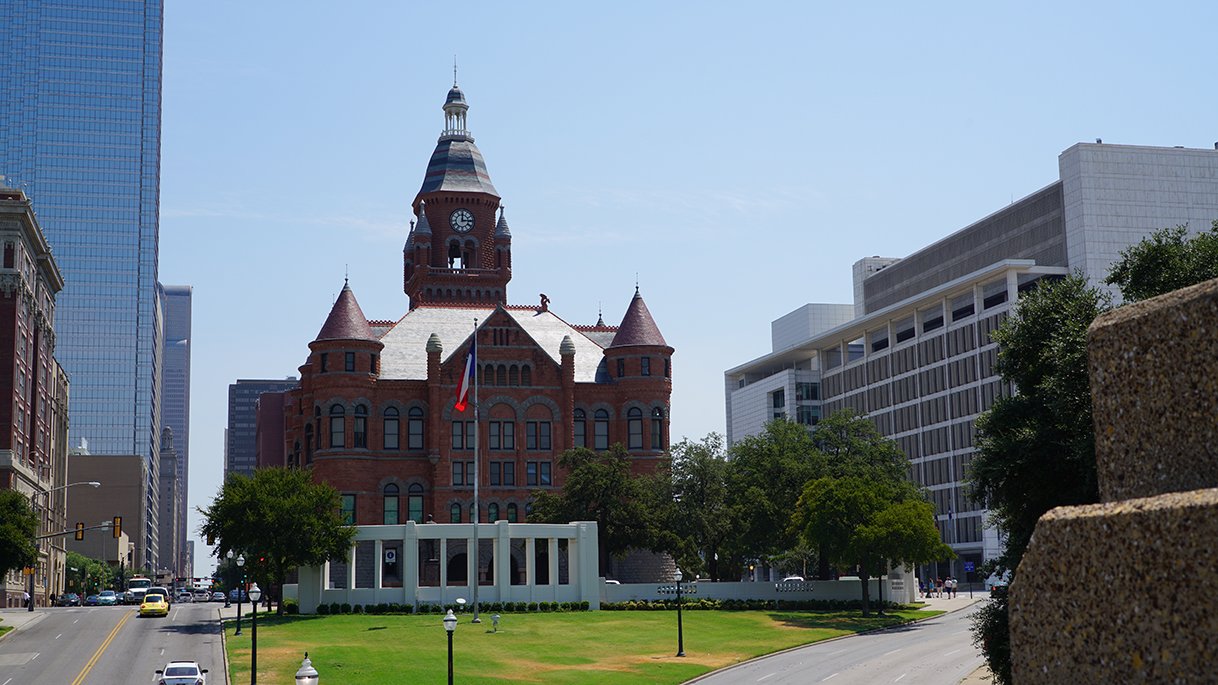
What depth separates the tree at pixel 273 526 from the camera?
67000 millimetres

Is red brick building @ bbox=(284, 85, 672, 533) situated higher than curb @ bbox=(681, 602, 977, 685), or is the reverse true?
red brick building @ bbox=(284, 85, 672, 533)

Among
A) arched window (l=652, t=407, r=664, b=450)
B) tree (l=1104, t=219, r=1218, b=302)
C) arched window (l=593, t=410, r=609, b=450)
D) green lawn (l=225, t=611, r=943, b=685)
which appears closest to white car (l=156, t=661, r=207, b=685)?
green lawn (l=225, t=611, r=943, b=685)

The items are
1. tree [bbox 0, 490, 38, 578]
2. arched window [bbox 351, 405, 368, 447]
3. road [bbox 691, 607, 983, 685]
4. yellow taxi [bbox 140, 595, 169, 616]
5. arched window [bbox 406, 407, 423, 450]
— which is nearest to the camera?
road [bbox 691, 607, 983, 685]

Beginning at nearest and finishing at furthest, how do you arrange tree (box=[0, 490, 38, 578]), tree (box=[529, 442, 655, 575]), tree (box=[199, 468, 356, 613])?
1. tree (box=[0, 490, 38, 578])
2. tree (box=[199, 468, 356, 613])
3. tree (box=[529, 442, 655, 575])

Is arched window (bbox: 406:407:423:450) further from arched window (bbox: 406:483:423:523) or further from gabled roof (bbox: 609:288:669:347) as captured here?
gabled roof (bbox: 609:288:669:347)

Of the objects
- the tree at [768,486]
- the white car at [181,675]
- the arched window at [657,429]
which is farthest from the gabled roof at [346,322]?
the white car at [181,675]

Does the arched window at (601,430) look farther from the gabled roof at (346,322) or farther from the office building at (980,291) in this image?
the office building at (980,291)

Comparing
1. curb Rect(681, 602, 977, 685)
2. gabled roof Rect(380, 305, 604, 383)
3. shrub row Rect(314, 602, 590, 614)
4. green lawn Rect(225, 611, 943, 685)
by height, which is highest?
gabled roof Rect(380, 305, 604, 383)

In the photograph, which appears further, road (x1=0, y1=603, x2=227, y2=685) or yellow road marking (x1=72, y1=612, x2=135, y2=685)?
road (x1=0, y1=603, x2=227, y2=685)

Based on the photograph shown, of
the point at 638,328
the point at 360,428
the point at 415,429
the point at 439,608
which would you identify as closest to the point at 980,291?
the point at 638,328

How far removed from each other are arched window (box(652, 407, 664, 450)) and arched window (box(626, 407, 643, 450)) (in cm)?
100

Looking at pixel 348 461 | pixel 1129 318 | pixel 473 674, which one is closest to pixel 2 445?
pixel 348 461

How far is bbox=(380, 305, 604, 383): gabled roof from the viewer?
93812 mm

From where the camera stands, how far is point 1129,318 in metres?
11.1
